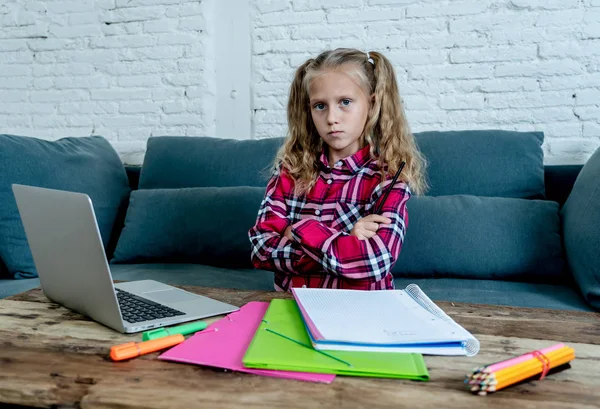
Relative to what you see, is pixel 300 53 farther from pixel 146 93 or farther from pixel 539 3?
pixel 539 3

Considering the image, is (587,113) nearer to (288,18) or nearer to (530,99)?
(530,99)

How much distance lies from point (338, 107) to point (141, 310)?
2.32ft

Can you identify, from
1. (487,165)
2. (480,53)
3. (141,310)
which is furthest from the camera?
(480,53)

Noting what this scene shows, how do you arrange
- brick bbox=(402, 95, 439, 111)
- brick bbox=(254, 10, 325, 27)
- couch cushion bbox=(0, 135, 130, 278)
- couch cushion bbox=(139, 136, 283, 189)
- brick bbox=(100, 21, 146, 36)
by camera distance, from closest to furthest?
couch cushion bbox=(0, 135, 130, 278), couch cushion bbox=(139, 136, 283, 189), brick bbox=(402, 95, 439, 111), brick bbox=(254, 10, 325, 27), brick bbox=(100, 21, 146, 36)

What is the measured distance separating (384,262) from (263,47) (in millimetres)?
1492

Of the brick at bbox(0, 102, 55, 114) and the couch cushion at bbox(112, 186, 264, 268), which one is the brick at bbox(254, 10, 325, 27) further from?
the brick at bbox(0, 102, 55, 114)

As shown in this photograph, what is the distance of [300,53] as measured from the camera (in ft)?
7.75

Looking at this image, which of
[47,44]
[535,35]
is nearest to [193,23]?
[47,44]

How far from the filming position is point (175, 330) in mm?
765

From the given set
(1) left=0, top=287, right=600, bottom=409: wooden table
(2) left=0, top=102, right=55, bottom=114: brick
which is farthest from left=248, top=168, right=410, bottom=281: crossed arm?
(2) left=0, top=102, right=55, bottom=114: brick

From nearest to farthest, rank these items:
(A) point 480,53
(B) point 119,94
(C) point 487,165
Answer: (C) point 487,165 < (A) point 480,53 < (B) point 119,94

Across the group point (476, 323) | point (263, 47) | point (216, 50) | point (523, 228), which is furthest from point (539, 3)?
point (476, 323)

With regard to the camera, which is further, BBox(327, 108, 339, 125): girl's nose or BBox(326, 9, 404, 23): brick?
BBox(326, 9, 404, 23): brick

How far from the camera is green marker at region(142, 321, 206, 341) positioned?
2.42 ft
